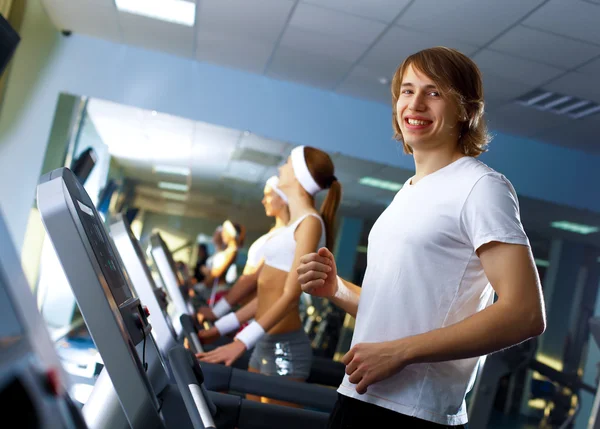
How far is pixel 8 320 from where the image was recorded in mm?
439

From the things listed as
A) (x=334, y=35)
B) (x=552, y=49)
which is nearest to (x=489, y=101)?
(x=552, y=49)

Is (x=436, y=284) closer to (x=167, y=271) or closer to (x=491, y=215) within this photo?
(x=491, y=215)

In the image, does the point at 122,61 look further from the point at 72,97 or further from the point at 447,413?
the point at 447,413

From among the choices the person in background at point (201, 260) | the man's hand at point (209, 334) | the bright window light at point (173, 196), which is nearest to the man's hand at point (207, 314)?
the man's hand at point (209, 334)

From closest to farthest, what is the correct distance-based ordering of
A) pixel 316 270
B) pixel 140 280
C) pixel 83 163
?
pixel 316 270 < pixel 140 280 < pixel 83 163

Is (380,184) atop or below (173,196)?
atop

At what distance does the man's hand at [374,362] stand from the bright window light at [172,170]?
18.2ft

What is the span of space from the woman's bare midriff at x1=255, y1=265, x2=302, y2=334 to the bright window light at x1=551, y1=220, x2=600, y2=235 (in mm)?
5068

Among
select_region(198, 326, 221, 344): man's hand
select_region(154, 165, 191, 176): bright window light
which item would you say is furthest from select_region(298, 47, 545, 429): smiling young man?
select_region(154, 165, 191, 176): bright window light

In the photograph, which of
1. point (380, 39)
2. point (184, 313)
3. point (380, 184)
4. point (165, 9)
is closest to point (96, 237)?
point (184, 313)

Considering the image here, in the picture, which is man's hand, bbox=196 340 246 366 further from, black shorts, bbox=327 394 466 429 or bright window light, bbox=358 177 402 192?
bright window light, bbox=358 177 402 192

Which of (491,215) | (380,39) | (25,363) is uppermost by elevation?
(380,39)

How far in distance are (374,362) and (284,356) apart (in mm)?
1497

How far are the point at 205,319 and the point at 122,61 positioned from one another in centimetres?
320
